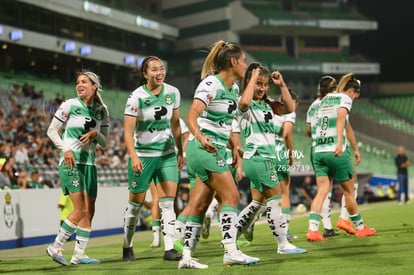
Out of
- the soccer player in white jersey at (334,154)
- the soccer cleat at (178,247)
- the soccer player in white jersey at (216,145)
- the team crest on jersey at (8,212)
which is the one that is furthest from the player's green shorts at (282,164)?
the team crest on jersey at (8,212)

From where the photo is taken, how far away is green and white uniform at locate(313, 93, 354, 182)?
474 inches

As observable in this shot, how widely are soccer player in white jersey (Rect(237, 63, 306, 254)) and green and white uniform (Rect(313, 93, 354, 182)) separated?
2.07 m

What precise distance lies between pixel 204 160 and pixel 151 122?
168cm

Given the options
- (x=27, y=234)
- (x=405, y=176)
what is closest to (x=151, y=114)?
(x=27, y=234)

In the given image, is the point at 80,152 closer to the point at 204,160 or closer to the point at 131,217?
the point at 131,217

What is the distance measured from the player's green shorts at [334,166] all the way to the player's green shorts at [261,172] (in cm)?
228

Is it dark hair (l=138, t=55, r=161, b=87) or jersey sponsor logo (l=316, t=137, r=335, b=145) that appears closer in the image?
dark hair (l=138, t=55, r=161, b=87)

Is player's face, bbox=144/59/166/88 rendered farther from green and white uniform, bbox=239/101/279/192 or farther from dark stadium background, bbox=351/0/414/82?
dark stadium background, bbox=351/0/414/82

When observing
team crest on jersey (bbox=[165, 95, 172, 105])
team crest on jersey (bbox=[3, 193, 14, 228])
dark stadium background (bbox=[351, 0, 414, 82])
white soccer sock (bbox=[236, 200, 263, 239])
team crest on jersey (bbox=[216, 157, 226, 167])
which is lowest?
team crest on jersey (bbox=[3, 193, 14, 228])

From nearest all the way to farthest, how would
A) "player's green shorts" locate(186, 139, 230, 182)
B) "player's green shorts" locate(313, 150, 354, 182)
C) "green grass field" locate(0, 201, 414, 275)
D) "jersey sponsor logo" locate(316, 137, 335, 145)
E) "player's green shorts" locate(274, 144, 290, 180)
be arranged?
"green grass field" locate(0, 201, 414, 275)
"player's green shorts" locate(186, 139, 230, 182)
"player's green shorts" locate(313, 150, 354, 182)
"jersey sponsor logo" locate(316, 137, 335, 145)
"player's green shorts" locate(274, 144, 290, 180)

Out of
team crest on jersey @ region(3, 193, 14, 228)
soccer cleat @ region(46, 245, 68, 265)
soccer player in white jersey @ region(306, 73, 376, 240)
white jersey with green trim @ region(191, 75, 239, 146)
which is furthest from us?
team crest on jersey @ region(3, 193, 14, 228)

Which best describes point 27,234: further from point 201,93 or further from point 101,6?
point 101,6

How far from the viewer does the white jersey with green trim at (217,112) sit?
843 cm

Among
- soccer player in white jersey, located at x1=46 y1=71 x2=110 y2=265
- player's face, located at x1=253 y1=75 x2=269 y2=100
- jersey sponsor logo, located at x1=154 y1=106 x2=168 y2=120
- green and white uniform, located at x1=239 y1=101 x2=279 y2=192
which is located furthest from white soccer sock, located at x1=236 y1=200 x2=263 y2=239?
soccer player in white jersey, located at x1=46 y1=71 x2=110 y2=265
